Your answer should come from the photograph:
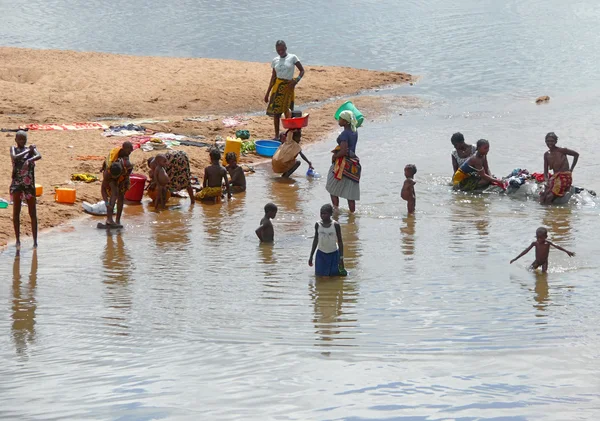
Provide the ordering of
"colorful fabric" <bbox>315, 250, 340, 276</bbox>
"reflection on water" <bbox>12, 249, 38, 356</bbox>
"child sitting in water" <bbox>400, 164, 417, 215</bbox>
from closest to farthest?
"reflection on water" <bbox>12, 249, 38, 356</bbox> → "colorful fabric" <bbox>315, 250, 340, 276</bbox> → "child sitting in water" <bbox>400, 164, 417, 215</bbox>

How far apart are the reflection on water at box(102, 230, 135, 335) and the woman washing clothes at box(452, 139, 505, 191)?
5.09m

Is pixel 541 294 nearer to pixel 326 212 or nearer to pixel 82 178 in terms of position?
pixel 326 212

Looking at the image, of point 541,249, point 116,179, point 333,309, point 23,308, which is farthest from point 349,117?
point 23,308

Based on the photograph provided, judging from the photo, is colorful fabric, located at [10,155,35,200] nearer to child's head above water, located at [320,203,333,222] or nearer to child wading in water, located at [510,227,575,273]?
child's head above water, located at [320,203,333,222]

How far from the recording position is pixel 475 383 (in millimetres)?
7098

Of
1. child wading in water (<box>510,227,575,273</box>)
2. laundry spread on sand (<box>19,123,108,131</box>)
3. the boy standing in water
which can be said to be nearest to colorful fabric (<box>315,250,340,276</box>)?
child wading in water (<box>510,227,575,273</box>)

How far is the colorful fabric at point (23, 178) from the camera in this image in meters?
10.6

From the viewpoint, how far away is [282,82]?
54.5ft

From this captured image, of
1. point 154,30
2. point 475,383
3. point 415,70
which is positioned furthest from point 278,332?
point 154,30

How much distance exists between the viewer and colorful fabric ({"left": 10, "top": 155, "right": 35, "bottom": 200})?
10625 mm

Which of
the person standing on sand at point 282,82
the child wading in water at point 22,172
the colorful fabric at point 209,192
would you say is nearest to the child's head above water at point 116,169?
the child wading in water at point 22,172

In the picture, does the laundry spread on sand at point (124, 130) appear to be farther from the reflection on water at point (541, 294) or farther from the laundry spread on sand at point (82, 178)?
the reflection on water at point (541, 294)

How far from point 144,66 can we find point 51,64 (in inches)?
86.6

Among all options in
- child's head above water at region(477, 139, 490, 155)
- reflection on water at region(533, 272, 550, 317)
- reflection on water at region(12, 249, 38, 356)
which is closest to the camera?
reflection on water at region(12, 249, 38, 356)
